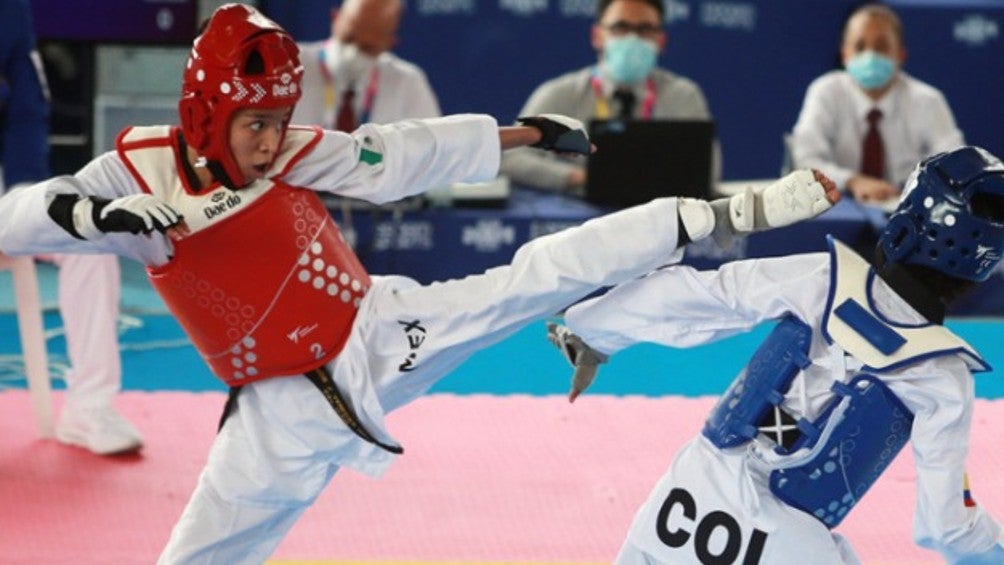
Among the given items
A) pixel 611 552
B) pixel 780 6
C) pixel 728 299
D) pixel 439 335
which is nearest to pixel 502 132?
pixel 439 335

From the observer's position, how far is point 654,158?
870 centimetres

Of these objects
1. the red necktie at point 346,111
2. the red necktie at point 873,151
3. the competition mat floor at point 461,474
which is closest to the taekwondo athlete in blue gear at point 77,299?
the competition mat floor at point 461,474

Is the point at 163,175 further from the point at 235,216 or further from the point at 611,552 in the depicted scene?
the point at 611,552

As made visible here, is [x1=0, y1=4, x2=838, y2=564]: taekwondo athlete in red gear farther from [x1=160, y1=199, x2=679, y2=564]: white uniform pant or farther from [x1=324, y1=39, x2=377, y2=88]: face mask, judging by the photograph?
[x1=324, y1=39, x2=377, y2=88]: face mask

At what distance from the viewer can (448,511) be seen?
5.86m

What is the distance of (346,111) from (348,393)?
454cm

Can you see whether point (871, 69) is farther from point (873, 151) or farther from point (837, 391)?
point (837, 391)

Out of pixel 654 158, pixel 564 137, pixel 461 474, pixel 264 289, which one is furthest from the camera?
pixel 654 158

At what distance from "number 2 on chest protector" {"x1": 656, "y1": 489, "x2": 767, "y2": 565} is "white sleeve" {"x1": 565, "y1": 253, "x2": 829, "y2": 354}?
377 millimetres

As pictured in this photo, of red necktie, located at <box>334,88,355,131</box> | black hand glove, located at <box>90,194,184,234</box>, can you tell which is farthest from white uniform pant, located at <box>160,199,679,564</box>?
red necktie, located at <box>334,88,355,131</box>

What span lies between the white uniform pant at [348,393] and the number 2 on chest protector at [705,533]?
571 mm

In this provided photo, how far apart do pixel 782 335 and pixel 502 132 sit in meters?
1.13

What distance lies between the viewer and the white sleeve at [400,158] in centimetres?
456

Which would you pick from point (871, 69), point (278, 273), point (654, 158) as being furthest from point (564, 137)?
point (871, 69)
